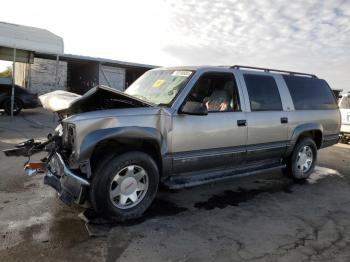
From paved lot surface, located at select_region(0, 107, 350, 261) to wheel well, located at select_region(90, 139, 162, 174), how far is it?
0.78 metres

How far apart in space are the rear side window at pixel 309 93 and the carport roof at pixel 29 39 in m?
11.9

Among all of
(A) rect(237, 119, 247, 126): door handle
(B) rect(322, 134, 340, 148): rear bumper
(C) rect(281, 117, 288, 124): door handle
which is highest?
(C) rect(281, 117, 288, 124): door handle

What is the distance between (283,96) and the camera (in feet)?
20.9

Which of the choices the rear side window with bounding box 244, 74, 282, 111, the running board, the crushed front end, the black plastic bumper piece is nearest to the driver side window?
the rear side window with bounding box 244, 74, 282, 111

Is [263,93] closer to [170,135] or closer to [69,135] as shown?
[170,135]

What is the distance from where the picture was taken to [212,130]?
5102 mm

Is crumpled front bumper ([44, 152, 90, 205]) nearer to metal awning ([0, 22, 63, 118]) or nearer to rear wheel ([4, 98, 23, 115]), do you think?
metal awning ([0, 22, 63, 118])

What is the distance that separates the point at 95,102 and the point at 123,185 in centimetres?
107

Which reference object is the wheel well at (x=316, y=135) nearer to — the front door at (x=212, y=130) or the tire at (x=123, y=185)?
the front door at (x=212, y=130)

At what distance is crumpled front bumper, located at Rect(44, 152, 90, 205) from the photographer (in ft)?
13.2

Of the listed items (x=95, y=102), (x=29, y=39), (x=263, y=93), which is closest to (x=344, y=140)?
(x=263, y=93)

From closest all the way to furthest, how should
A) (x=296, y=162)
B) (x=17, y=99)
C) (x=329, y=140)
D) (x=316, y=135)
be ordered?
(x=296, y=162)
(x=316, y=135)
(x=329, y=140)
(x=17, y=99)

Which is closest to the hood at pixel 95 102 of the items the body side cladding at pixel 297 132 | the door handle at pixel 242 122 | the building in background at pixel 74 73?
the door handle at pixel 242 122

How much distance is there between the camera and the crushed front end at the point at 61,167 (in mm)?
4059
